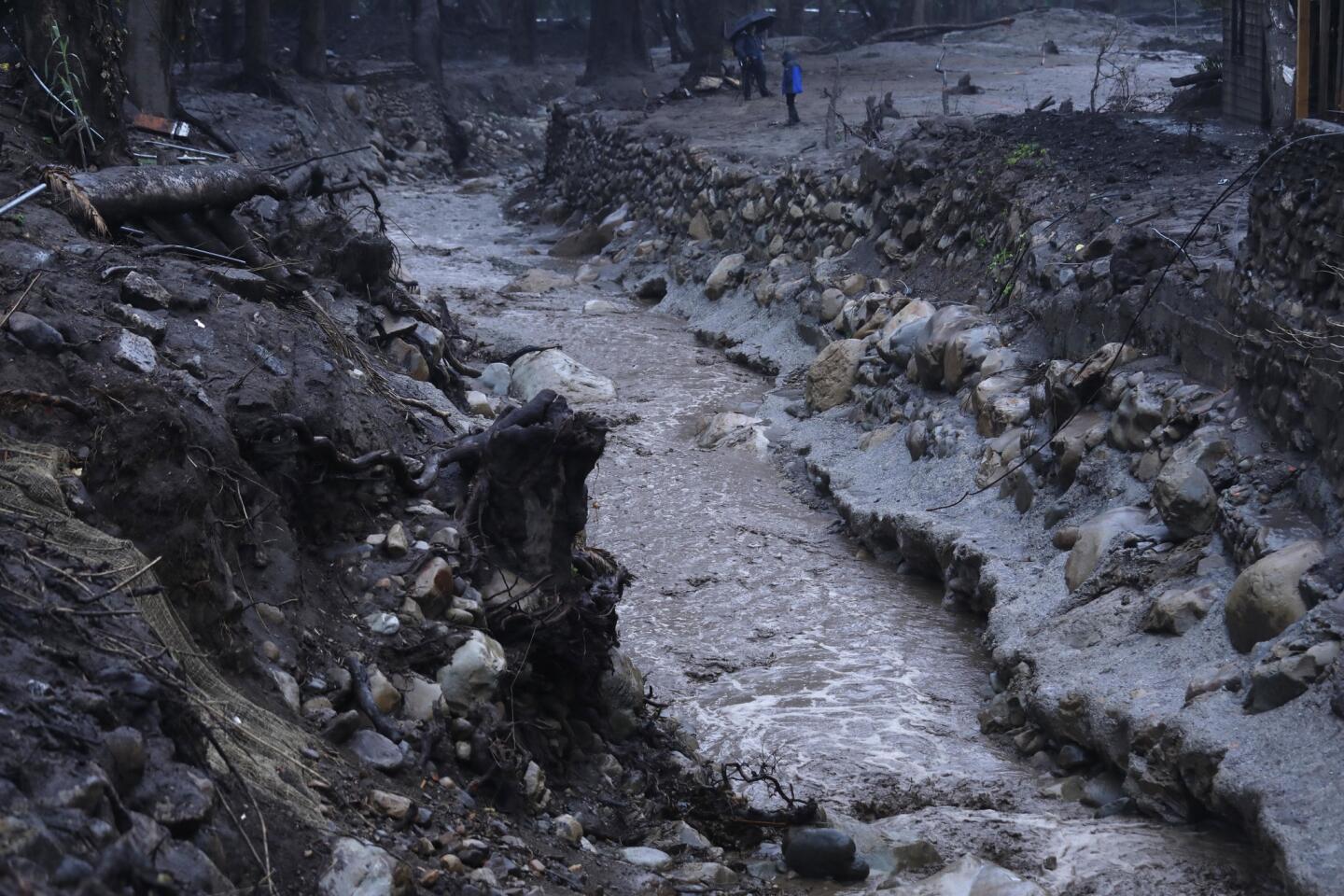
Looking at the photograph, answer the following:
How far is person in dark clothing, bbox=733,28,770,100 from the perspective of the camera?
1928cm

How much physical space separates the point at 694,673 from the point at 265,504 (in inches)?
111

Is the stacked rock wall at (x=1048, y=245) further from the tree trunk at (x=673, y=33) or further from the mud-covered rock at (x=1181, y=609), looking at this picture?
the tree trunk at (x=673, y=33)

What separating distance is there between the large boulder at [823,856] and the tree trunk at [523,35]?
27.2 metres

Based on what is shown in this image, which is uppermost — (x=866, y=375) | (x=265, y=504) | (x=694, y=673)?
(x=265, y=504)

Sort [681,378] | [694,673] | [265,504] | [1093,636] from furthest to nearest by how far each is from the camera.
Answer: [681,378] → [694,673] → [1093,636] → [265,504]

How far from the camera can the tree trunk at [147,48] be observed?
12.4 meters

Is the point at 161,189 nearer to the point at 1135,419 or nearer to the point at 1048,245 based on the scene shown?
the point at 1135,419

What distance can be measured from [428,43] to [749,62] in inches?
371

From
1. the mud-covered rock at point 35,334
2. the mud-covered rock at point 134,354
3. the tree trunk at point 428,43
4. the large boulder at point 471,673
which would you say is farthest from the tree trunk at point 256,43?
the large boulder at point 471,673

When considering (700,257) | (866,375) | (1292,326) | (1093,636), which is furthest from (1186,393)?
(700,257)

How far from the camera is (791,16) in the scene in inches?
1169

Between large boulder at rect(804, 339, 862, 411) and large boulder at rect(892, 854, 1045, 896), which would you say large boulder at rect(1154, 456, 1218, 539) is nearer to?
large boulder at rect(892, 854, 1045, 896)

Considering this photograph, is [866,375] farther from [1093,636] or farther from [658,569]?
[1093,636]

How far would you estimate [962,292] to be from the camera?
10.4 meters
